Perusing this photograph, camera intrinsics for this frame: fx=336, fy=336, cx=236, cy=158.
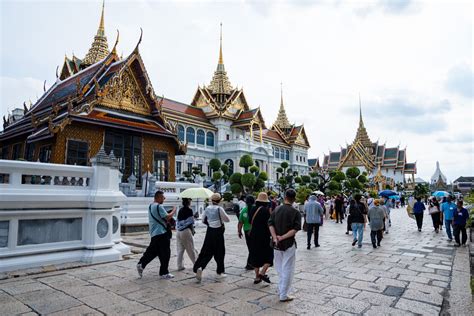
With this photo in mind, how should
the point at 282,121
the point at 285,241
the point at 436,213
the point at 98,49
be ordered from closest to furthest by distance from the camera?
the point at 285,241
the point at 436,213
the point at 98,49
the point at 282,121

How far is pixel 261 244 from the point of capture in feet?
17.5

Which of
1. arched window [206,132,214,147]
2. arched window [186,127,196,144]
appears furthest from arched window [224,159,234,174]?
arched window [186,127,196,144]

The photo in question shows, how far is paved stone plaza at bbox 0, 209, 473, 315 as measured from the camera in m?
4.08

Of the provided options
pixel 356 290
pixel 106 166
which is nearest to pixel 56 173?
pixel 106 166

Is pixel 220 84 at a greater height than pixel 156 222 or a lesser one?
greater

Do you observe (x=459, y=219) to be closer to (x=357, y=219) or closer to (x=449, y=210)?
(x=449, y=210)

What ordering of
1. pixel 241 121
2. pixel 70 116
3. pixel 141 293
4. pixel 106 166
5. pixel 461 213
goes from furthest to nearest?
pixel 241 121 < pixel 70 116 < pixel 461 213 < pixel 106 166 < pixel 141 293

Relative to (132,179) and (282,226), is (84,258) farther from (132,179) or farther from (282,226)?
(132,179)

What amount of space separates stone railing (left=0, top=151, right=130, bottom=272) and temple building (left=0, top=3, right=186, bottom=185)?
5695mm

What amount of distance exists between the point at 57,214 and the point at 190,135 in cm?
3609

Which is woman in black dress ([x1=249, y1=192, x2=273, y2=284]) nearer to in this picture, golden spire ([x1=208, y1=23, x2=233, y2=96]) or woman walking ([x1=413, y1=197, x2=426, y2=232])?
woman walking ([x1=413, y1=197, x2=426, y2=232])

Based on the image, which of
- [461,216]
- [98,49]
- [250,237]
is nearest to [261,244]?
[250,237]

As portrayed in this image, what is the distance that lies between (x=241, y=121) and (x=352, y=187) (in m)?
20.4

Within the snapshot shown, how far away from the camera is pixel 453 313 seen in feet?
13.4
